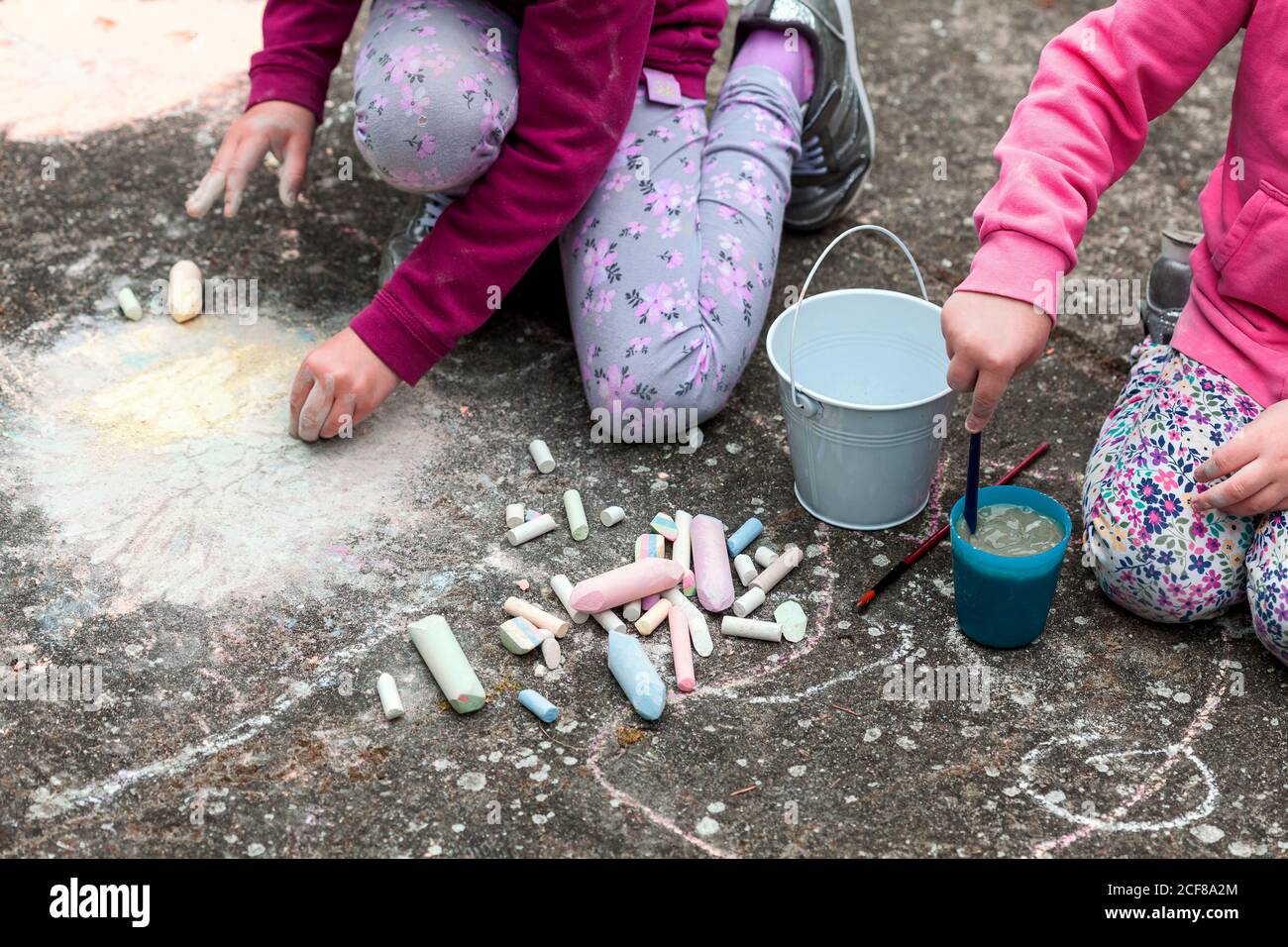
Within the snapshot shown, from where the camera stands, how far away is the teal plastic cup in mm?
1620

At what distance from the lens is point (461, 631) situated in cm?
172

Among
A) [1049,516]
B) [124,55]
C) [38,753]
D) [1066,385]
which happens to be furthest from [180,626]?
[124,55]

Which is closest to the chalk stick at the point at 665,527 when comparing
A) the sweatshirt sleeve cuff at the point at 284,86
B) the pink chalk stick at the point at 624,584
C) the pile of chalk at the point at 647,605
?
the pile of chalk at the point at 647,605

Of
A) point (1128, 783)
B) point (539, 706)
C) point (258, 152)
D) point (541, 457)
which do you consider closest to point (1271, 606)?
point (1128, 783)

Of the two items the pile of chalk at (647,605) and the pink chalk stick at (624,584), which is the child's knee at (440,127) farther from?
the pink chalk stick at (624,584)

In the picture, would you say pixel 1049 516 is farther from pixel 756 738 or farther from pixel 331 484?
pixel 331 484

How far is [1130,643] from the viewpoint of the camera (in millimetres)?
1735

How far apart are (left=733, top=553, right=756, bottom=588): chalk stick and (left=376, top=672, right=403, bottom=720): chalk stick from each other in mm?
499

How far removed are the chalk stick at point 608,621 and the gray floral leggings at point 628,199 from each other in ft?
1.35

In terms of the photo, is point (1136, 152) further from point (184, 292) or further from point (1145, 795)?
point (184, 292)

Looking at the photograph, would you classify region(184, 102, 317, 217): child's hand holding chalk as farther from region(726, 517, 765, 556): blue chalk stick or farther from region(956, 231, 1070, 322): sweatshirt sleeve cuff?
region(956, 231, 1070, 322): sweatshirt sleeve cuff

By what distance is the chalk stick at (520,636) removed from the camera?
168cm

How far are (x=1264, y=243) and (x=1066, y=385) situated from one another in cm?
51

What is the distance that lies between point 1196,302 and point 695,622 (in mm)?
837
